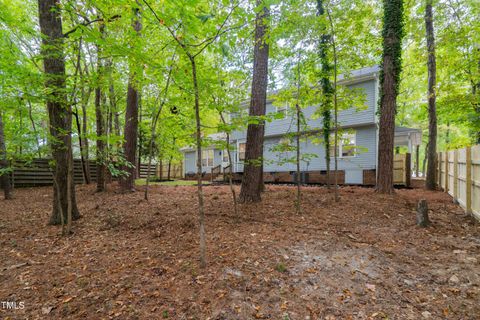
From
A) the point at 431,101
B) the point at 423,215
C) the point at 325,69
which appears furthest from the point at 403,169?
the point at 423,215

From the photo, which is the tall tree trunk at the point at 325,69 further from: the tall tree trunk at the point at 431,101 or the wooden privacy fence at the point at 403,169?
the wooden privacy fence at the point at 403,169

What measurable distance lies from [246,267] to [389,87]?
6.95 m

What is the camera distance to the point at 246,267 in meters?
2.76

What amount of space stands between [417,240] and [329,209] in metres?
1.81

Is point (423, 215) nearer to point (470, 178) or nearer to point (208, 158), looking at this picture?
point (470, 178)

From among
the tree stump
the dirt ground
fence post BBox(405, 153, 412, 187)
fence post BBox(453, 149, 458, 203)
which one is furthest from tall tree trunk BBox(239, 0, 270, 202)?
fence post BBox(405, 153, 412, 187)

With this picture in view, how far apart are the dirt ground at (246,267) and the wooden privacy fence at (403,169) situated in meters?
5.89

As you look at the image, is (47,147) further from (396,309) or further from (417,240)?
(417,240)

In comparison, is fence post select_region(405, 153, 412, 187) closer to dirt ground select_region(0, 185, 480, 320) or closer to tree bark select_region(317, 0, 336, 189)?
tree bark select_region(317, 0, 336, 189)

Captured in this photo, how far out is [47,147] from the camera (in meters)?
4.02

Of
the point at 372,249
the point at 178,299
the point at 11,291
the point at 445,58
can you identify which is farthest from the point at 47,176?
the point at 445,58

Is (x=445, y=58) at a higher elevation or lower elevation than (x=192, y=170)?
higher

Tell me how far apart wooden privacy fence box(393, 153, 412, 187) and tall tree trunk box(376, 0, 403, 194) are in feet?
15.1

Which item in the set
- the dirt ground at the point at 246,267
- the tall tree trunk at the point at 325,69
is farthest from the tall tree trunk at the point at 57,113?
the tall tree trunk at the point at 325,69
